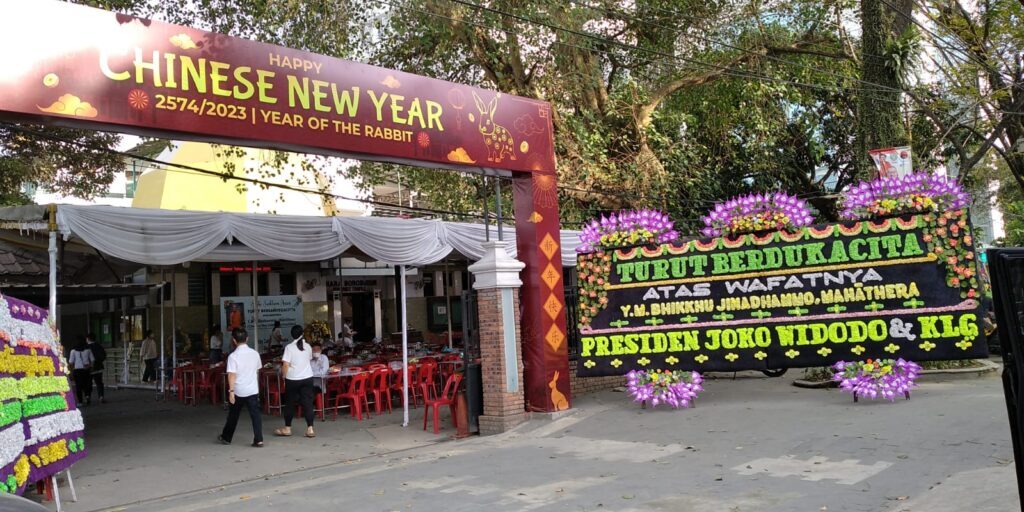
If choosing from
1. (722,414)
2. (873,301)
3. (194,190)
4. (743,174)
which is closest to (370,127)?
(722,414)

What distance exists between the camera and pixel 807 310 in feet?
33.9

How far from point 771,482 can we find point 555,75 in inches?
506

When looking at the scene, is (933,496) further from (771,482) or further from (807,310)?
(807,310)

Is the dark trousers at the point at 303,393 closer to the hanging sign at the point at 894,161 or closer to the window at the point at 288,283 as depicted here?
the hanging sign at the point at 894,161

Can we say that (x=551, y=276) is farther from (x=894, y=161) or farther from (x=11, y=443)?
(x=11, y=443)

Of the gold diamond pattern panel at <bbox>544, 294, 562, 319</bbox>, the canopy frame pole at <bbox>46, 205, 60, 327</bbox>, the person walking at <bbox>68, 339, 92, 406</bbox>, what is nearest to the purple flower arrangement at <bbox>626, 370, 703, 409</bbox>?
the gold diamond pattern panel at <bbox>544, 294, 562, 319</bbox>

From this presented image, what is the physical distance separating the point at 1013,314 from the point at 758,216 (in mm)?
7622

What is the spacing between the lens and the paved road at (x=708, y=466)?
6504mm

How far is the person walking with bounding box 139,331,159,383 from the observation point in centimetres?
2044

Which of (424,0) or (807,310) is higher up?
(424,0)

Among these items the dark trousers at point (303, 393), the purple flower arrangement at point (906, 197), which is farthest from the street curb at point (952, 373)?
the dark trousers at point (303, 393)

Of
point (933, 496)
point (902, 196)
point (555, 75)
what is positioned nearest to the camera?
point (933, 496)

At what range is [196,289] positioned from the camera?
22594mm

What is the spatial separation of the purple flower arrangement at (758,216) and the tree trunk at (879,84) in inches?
208
